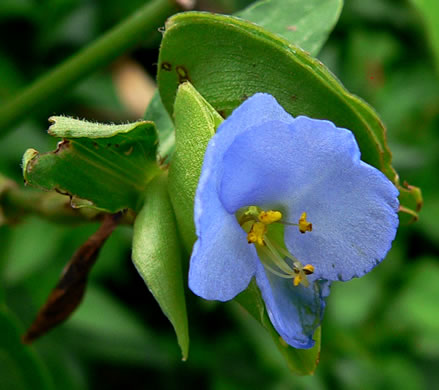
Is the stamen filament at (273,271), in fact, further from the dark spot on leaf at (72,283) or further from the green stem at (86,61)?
the green stem at (86,61)

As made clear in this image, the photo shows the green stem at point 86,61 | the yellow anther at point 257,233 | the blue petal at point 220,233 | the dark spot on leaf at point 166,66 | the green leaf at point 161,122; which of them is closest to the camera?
the blue petal at point 220,233

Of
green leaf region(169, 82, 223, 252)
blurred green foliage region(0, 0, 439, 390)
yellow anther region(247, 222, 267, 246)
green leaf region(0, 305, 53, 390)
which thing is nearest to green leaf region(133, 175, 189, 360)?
green leaf region(169, 82, 223, 252)

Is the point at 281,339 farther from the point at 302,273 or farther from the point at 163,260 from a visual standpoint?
the point at 163,260

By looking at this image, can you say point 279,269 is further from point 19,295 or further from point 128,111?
point 128,111

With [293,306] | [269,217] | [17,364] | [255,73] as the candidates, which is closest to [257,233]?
[269,217]

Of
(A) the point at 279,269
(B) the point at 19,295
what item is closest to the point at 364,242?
(A) the point at 279,269

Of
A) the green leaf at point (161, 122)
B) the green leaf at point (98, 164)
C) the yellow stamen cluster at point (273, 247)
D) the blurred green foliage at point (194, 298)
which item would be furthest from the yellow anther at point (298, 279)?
the blurred green foliage at point (194, 298)

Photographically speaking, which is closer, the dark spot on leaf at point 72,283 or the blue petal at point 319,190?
the blue petal at point 319,190
